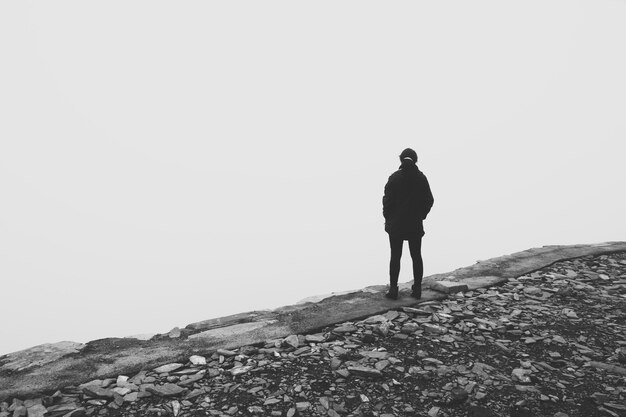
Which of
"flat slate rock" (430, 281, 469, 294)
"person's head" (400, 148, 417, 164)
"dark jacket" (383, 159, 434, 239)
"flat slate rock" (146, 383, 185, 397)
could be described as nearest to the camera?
"flat slate rock" (146, 383, 185, 397)

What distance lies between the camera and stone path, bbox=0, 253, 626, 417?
12.2 feet

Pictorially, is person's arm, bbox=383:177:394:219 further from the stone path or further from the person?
the stone path

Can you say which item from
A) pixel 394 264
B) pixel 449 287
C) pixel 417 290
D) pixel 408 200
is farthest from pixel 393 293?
pixel 408 200

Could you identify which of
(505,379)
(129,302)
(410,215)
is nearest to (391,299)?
(410,215)

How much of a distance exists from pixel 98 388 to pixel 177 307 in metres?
126

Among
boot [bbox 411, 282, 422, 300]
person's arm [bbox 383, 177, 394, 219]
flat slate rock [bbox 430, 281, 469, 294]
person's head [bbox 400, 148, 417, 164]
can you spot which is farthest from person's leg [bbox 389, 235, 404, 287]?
person's head [bbox 400, 148, 417, 164]

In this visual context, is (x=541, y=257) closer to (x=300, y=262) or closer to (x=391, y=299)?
(x=391, y=299)

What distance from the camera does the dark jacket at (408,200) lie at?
253 inches

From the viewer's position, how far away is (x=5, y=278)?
570ft

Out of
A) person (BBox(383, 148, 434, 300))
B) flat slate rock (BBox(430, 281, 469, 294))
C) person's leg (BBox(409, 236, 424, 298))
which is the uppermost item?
person (BBox(383, 148, 434, 300))

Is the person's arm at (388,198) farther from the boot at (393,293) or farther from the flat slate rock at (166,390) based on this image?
the flat slate rock at (166,390)

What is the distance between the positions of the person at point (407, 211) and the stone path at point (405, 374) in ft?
2.69

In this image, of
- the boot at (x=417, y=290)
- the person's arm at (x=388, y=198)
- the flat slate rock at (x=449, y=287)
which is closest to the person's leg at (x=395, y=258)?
the boot at (x=417, y=290)

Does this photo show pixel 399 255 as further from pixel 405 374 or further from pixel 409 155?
pixel 405 374
